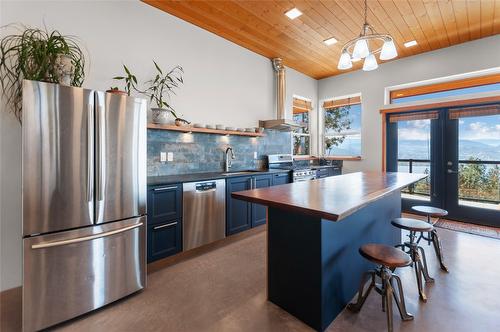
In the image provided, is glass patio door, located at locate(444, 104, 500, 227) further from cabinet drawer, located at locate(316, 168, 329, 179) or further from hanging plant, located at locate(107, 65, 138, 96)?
hanging plant, located at locate(107, 65, 138, 96)

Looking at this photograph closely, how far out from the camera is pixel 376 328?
67.1 inches

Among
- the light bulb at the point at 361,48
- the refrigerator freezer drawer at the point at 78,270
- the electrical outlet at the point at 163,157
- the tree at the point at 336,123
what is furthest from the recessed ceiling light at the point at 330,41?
the refrigerator freezer drawer at the point at 78,270

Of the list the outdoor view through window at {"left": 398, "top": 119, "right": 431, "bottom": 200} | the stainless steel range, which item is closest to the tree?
the outdoor view through window at {"left": 398, "top": 119, "right": 431, "bottom": 200}

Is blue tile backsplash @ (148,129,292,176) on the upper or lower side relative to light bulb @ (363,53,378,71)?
lower

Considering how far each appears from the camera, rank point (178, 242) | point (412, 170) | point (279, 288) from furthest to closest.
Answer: point (412, 170), point (178, 242), point (279, 288)

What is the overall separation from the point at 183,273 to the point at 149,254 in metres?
0.41

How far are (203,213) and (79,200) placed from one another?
4.48 feet

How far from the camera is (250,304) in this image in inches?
79.0

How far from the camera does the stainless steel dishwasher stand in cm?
276

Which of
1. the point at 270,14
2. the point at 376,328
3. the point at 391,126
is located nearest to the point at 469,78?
the point at 391,126

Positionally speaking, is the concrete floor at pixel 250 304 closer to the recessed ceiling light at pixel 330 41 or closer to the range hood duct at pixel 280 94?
the range hood duct at pixel 280 94

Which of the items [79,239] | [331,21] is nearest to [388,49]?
[331,21]

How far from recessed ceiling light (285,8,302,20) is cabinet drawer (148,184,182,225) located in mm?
2616

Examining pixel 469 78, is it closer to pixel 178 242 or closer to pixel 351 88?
pixel 351 88
